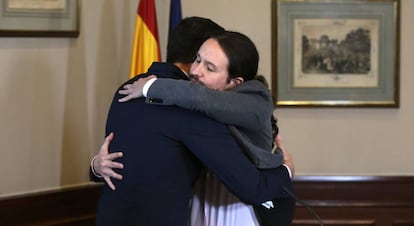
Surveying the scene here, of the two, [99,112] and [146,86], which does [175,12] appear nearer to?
[99,112]

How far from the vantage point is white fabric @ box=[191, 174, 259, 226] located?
1.81 meters

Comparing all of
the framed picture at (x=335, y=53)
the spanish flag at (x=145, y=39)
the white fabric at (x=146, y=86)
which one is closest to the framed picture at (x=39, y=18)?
the spanish flag at (x=145, y=39)

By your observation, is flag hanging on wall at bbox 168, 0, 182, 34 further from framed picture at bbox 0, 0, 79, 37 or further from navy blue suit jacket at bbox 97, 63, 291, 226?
navy blue suit jacket at bbox 97, 63, 291, 226

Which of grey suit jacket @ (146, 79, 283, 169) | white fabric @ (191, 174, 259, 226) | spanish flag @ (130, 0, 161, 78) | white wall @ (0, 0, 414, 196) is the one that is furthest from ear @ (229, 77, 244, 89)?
spanish flag @ (130, 0, 161, 78)

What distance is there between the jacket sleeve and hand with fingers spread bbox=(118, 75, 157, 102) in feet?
0.15

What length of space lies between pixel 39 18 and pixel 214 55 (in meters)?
1.36

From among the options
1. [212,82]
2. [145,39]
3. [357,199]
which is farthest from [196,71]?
[357,199]

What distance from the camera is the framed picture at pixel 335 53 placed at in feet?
11.3

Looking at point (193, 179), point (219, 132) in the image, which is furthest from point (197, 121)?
point (193, 179)

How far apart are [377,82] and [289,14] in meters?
0.60

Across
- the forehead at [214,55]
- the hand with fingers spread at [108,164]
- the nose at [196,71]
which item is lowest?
the hand with fingers spread at [108,164]

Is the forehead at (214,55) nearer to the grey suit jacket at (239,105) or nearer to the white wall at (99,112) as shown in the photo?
the grey suit jacket at (239,105)

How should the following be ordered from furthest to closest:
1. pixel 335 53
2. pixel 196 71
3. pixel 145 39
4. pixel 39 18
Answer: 1. pixel 335 53
2. pixel 145 39
3. pixel 39 18
4. pixel 196 71

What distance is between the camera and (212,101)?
165 centimetres
